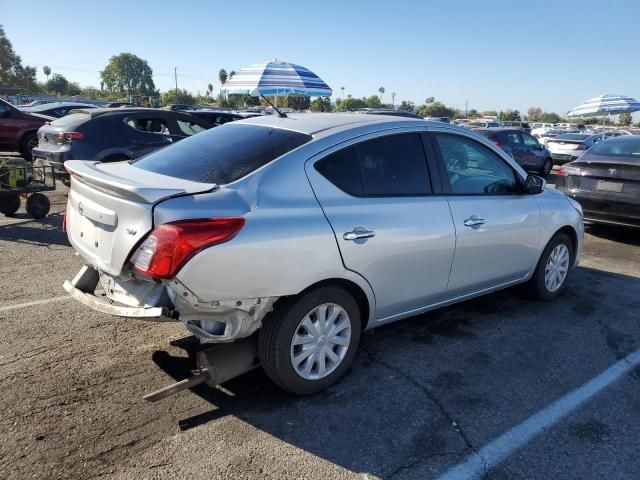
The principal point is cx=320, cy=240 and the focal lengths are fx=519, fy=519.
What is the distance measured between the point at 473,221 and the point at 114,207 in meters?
2.54

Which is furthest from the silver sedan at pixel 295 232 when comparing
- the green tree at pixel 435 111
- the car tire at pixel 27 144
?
the green tree at pixel 435 111

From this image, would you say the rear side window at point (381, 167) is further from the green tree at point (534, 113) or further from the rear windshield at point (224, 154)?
the green tree at point (534, 113)

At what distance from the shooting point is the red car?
12.6 meters

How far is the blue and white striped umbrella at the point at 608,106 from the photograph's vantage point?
25.5 metres

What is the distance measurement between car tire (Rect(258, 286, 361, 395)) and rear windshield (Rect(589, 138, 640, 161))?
239 inches

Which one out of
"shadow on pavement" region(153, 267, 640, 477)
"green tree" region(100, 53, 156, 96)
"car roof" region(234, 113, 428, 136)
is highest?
"green tree" region(100, 53, 156, 96)

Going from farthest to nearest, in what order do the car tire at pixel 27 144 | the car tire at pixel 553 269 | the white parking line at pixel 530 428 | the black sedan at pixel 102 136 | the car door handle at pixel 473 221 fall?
the car tire at pixel 27 144 < the black sedan at pixel 102 136 < the car tire at pixel 553 269 < the car door handle at pixel 473 221 < the white parking line at pixel 530 428

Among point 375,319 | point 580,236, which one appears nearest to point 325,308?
point 375,319

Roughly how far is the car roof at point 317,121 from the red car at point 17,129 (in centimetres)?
A: 1091

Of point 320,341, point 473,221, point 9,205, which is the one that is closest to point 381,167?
point 473,221

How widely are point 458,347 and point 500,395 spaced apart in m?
0.69

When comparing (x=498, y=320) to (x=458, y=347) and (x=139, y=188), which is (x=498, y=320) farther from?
(x=139, y=188)

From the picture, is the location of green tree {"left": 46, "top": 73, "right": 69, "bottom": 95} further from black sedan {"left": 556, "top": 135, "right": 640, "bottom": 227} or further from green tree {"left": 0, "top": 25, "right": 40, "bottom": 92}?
black sedan {"left": 556, "top": 135, "right": 640, "bottom": 227}

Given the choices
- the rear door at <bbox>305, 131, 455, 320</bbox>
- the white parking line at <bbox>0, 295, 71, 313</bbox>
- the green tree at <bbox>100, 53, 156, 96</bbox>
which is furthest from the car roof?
the green tree at <bbox>100, 53, 156, 96</bbox>
